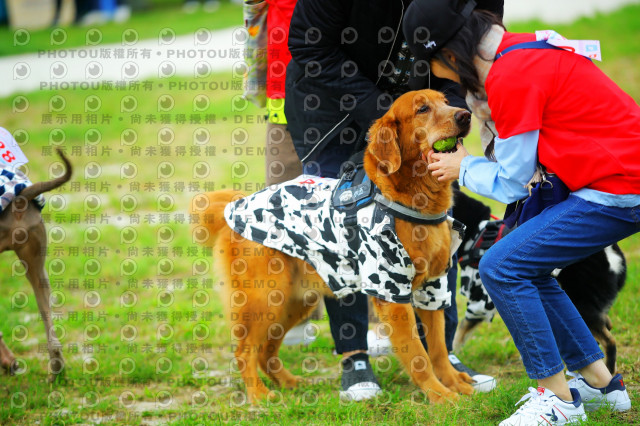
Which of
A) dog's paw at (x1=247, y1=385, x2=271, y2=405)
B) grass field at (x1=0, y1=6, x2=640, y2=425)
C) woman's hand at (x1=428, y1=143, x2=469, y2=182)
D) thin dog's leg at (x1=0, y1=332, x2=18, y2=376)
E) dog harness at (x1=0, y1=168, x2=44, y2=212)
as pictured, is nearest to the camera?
woman's hand at (x1=428, y1=143, x2=469, y2=182)

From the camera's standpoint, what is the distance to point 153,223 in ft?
21.8

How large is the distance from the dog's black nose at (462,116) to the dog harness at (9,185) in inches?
99.5

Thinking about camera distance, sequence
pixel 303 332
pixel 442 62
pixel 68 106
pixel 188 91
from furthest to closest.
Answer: pixel 188 91 < pixel 68 106 < pixel 303 332 < pixel 442 62

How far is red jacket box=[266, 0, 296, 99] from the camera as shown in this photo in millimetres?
3443

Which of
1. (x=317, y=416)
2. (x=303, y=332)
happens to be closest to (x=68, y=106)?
(x=303, y=332)

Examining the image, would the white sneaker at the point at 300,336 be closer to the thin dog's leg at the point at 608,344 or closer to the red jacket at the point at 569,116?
the thin dog's leg at the point at 608,344

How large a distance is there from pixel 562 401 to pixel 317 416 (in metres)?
1.17

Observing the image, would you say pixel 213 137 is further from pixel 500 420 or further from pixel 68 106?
pixel 500 420

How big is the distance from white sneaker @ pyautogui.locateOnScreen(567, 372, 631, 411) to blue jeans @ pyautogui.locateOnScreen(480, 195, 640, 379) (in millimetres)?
279

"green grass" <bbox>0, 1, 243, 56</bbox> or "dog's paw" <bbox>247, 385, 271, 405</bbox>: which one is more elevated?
"green grass" <bbox>0, 1, 243, 56</bbox>

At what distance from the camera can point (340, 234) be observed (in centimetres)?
314

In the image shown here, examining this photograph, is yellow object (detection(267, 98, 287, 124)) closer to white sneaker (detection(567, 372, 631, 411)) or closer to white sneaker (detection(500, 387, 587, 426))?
white sneaker (detection(500, 387, 587, 426))


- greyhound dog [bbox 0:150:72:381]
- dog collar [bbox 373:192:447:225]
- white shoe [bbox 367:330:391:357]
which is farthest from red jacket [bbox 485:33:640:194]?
greyhound dog [bbox 0:150:72:381]

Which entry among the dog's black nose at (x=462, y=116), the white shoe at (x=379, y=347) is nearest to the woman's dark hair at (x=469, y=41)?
the dog's black nose at (x=462, y=116)
